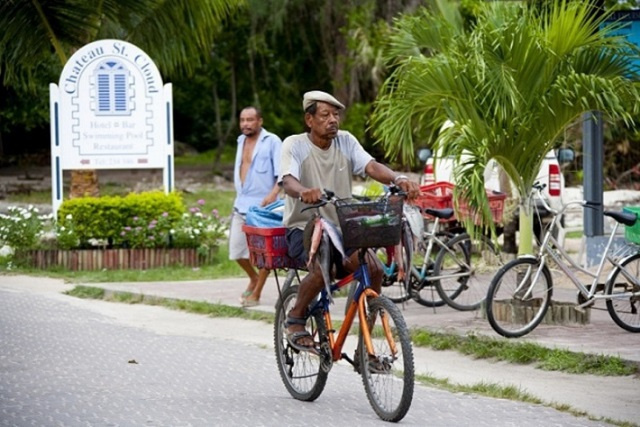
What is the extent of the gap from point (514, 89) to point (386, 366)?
4203 mm

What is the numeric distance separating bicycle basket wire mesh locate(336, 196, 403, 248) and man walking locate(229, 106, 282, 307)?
18.9 feet

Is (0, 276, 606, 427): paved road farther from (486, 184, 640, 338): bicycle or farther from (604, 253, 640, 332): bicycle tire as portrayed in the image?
(604, 253, 640, 332): bicycle tire

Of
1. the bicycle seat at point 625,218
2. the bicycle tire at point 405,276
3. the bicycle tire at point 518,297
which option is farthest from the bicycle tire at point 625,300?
the bicycle tire at point 405,276

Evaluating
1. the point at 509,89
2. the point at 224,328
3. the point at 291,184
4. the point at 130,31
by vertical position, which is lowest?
the point at 224,328

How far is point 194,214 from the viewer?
19.1 meters

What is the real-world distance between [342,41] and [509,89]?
2467 centimetres

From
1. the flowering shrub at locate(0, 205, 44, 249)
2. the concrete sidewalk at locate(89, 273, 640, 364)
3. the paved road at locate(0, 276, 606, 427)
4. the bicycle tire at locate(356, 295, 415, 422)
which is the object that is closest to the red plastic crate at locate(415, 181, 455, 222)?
the concrete sidewalk at locate(89, 273, 640, 364)

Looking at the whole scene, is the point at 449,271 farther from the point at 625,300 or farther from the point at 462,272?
the point at 625,300

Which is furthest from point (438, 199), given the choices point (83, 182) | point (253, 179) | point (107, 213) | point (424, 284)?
point (83, 182)

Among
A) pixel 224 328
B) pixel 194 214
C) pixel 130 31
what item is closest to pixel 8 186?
pixel 130 31

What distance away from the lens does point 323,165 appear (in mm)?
8562

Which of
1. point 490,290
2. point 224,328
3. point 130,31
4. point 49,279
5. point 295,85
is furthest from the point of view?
point 295,85

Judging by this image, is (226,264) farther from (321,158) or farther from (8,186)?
(8,186)

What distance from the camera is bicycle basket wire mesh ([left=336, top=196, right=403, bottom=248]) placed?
25.8 ft
